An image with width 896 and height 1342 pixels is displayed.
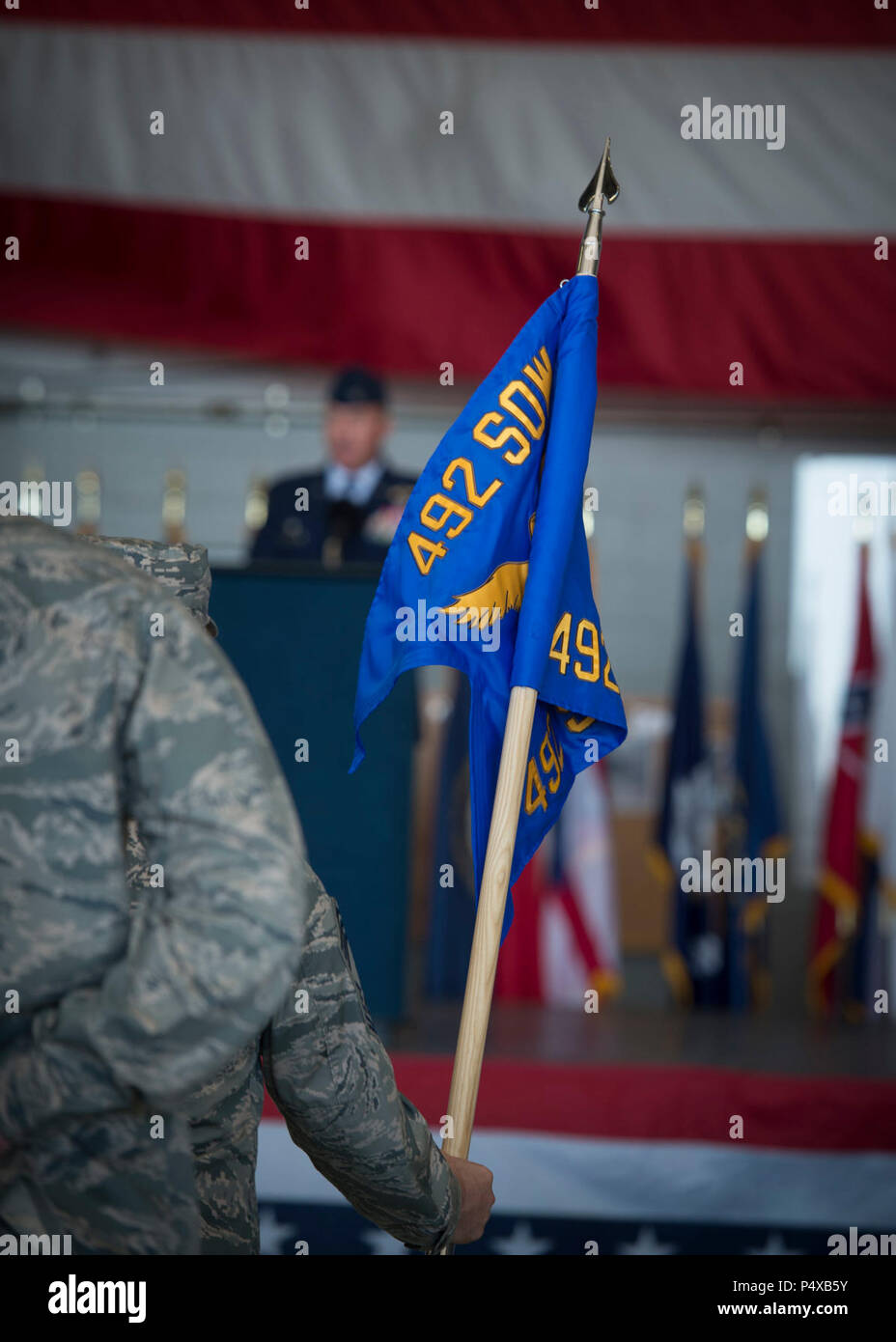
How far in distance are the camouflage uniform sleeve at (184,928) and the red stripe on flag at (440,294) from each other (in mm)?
2883

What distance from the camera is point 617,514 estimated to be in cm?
441

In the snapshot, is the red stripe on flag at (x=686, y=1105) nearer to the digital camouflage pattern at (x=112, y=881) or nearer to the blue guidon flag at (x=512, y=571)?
the blue guidon flag at (x=512, y=571)

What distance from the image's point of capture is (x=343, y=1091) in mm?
1134

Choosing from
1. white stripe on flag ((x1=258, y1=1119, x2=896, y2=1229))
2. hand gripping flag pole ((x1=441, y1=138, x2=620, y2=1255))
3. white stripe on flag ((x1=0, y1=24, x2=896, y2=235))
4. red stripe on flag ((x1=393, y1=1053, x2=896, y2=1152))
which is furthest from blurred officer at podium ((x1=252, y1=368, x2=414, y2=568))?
hand gripping flag pole ((x1=441, y1=138, x2=620, y2=1255))

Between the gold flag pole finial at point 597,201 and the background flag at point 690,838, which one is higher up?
the gold flag pole finial at point 597,201

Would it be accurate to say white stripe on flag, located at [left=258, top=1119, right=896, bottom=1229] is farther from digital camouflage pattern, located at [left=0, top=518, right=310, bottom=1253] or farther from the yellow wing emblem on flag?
digital camouflage pattern, located at [left=0, top=518, right=310, bottom=1253]

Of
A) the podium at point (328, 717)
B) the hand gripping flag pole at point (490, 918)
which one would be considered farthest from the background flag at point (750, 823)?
the hand gripping flag pole at point (490, 918)

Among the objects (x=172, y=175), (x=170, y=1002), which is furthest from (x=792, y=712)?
(x=170, y=1002)

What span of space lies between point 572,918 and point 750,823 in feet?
1.71

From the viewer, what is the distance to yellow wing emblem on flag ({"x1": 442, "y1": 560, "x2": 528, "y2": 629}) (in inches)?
57.4

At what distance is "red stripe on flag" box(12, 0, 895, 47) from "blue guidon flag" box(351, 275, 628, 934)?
2.31 metres

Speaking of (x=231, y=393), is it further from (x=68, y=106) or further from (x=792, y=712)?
(x=792, y=712)

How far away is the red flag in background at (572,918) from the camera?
136 inches

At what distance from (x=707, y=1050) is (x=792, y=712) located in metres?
1.83
